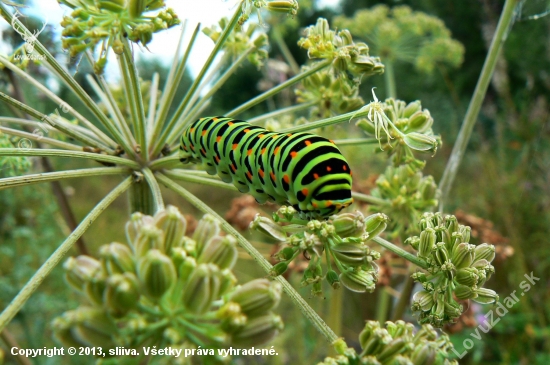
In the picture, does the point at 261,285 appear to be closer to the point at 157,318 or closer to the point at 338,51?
the point at 157,318

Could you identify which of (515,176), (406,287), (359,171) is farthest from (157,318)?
(359,171)

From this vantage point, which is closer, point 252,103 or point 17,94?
point 252,103

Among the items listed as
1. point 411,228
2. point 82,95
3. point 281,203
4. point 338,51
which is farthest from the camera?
point 411,228

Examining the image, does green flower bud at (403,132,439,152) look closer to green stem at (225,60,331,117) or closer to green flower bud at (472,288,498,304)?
green stem at (225,60,331,117)

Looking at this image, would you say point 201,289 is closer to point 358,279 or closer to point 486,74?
point 358,279

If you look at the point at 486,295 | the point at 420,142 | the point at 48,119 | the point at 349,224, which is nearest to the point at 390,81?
the point at 420,142
